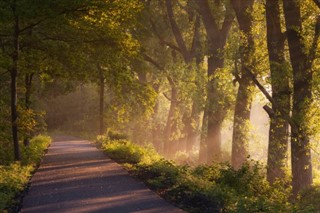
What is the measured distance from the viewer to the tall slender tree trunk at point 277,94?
16.8 m

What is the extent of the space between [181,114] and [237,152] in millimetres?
14800

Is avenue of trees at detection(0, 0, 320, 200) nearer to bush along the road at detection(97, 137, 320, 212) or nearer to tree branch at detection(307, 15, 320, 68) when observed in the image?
tree branch at detection(307, 15, 320, 68)

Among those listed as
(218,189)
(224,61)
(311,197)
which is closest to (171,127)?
(224,61)

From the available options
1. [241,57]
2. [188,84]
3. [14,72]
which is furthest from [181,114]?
[14,72]

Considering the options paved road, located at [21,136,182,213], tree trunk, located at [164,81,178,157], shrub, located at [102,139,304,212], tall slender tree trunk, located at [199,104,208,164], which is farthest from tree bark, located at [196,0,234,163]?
tree trunk, located at [164,81,178,157]

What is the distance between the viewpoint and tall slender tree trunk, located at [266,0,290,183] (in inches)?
661

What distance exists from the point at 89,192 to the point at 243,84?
10.3m

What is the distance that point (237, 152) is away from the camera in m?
22.6

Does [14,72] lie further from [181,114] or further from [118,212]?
[181,114]

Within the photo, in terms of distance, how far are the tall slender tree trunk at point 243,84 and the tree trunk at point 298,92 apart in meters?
2.50

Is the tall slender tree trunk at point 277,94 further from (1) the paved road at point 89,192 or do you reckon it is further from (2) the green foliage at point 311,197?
(1) the paved road at point 89,192

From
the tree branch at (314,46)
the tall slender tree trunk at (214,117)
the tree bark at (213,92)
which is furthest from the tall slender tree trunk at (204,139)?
the tree branch at (314,46)

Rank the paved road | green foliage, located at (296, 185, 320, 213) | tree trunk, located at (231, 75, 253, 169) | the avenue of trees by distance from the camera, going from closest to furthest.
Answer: the paved road
green foliage, located at (296, 185, 320, 213)
the avenue of trees
tree trunk, located at (231, 75, 253, 169)

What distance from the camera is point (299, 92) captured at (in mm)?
16078
